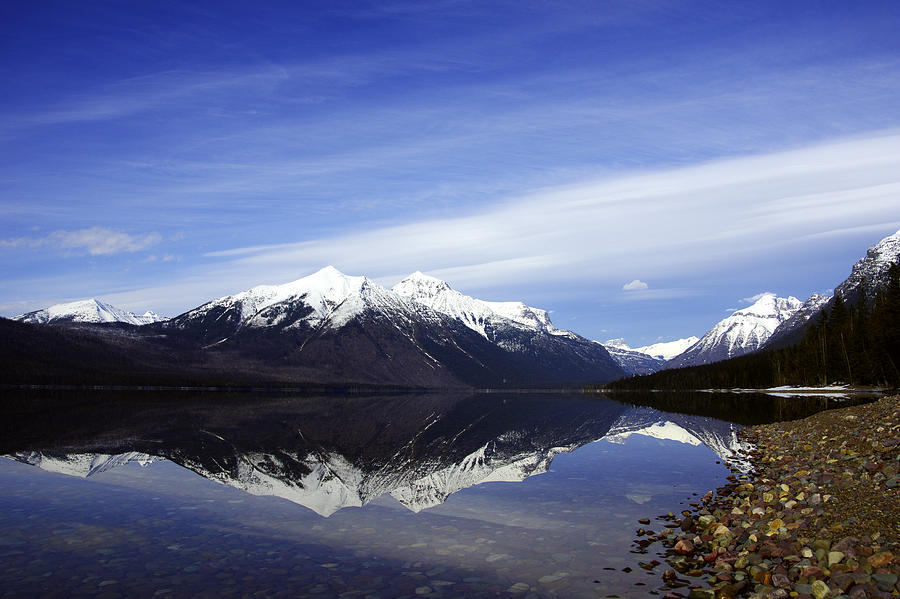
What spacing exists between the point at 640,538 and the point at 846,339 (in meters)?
133

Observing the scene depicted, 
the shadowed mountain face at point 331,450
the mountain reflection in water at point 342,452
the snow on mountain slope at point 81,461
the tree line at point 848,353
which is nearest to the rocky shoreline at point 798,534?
the mountain reflection in water at point 342,452

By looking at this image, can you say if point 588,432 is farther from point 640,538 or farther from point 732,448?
point 640,538

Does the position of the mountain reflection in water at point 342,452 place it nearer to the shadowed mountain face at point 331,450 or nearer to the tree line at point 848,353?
the shadowed mountain face at point 331,450

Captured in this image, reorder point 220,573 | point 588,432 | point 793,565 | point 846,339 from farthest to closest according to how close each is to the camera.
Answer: point 846,339 → point 588,432 → point 220,573 → point 793,565

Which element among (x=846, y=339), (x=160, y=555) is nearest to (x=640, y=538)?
(x=160, y=555)

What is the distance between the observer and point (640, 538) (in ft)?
80.4

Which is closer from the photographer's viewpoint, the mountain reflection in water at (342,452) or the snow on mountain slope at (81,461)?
the mountain reflection in water at (342,452)

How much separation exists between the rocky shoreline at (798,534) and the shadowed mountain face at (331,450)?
13.3 metres

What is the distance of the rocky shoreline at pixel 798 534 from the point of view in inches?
661

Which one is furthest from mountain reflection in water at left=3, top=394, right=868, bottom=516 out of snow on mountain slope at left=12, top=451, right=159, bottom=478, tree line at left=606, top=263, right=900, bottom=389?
tree line at left=606, top=263, right=900, bottom=389

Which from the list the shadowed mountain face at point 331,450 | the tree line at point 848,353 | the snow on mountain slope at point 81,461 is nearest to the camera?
the shadowed mountain face at point 331,450

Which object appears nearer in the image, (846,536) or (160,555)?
(846,536)

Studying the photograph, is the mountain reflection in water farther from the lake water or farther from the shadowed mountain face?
the lake water

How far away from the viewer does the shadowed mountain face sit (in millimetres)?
37156
